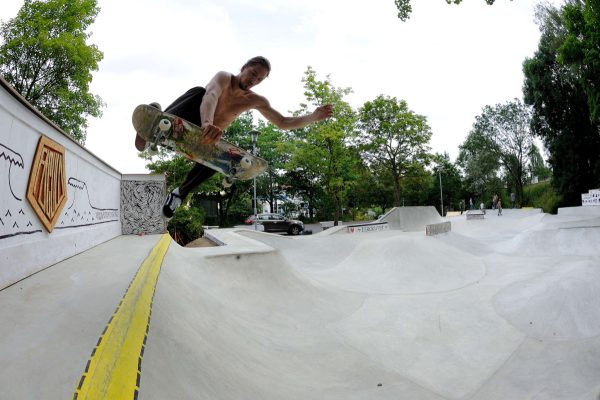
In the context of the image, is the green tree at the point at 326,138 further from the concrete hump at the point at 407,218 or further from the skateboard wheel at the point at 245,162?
the skateboard wheel at the point at 245,162

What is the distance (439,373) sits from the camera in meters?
3.72

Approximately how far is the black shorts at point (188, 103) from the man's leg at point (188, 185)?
651 millimetres

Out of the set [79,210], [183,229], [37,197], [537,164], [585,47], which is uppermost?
[585,47]

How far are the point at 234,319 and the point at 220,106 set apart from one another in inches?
105

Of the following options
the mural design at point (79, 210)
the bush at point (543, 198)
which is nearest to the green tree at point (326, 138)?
the mural design at point (79, 210)

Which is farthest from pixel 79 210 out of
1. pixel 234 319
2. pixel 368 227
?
pixel 368 227

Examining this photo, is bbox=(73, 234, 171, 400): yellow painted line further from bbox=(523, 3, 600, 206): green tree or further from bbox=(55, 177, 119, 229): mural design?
bbox=(523, 3, 600, 206): green tree

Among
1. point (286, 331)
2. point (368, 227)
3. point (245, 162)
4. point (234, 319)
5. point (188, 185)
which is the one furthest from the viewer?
point (368, 227)

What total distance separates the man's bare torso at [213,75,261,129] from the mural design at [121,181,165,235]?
333 inches

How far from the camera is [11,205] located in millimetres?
3498

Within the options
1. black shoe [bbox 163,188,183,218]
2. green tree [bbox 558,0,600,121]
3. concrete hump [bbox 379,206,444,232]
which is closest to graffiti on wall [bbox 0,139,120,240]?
black shoe [bbox 163,188,183,218]

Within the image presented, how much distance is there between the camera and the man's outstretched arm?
372cm

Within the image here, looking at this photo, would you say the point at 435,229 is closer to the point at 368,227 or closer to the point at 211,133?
the point at 368,227

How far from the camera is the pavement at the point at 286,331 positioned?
1.68 meters
